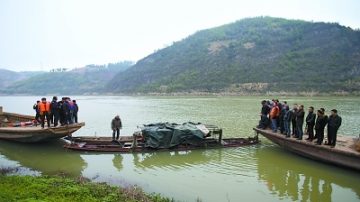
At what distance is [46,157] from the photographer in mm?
15656

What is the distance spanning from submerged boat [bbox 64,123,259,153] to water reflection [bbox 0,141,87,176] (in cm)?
83

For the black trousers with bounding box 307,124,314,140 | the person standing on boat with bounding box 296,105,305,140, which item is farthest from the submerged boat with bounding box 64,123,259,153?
the black trousers with bounding box 307,124,314,140

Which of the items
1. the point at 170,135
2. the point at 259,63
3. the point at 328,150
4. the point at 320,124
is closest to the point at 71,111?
the point at 170,135

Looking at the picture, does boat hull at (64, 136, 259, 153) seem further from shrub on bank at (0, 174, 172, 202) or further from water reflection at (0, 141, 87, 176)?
shrub on bank at (0, 174, 172, 202)

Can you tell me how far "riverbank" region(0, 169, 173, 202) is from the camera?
28.9ft

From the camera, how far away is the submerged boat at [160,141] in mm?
16344

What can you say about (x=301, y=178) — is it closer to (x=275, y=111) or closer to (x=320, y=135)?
(x=320, y=135)

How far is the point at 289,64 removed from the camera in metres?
106

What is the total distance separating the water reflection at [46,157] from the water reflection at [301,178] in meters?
7.47

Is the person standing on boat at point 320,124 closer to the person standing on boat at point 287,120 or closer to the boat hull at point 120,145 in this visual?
the person standing on boat at point 287,120

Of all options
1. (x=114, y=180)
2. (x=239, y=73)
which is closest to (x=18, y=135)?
(x=114, y=180)

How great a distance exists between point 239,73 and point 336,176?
9860cm

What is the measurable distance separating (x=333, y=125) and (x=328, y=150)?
104 centimetres

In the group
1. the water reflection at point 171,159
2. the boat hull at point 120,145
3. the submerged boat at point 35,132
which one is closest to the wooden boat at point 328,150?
the boat hull at point 120,145
